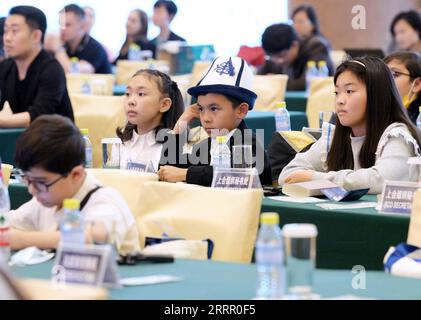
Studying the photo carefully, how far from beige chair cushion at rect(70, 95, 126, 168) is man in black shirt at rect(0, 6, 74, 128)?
0.18 meters

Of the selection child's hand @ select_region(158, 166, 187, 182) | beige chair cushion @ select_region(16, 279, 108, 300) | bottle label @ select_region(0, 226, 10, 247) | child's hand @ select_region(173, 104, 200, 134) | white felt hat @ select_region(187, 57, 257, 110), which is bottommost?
child's hand @ select_region(158, 166, 187, 182)

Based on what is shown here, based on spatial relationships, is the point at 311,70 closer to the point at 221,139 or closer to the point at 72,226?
the point at 221,139

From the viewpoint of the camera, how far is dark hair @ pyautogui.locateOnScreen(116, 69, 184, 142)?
5.00m

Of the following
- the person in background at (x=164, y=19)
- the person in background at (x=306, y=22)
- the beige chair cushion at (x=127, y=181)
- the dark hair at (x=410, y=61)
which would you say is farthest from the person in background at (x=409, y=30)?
the beige chair cushion at (x=127, y=181)

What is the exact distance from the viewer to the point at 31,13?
6699mm

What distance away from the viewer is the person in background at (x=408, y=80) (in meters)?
5.34

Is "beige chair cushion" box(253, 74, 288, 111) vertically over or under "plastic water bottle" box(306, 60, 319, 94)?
under

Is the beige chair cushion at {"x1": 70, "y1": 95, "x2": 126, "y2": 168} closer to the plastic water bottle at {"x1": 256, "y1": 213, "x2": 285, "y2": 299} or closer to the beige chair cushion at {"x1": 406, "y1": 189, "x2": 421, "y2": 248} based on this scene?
the beige chair cushion at {"x1": 406, "y1": 189, "x2": 421, "y2": 248}

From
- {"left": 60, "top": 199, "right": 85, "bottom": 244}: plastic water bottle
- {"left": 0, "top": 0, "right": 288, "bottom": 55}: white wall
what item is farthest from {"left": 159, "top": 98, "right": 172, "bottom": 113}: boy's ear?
{"left": 0, "top": 0, "right": 288, "bottom": 55}: white wall

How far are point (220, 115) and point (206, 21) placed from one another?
31.0ft

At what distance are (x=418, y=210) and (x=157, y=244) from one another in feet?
2.52
